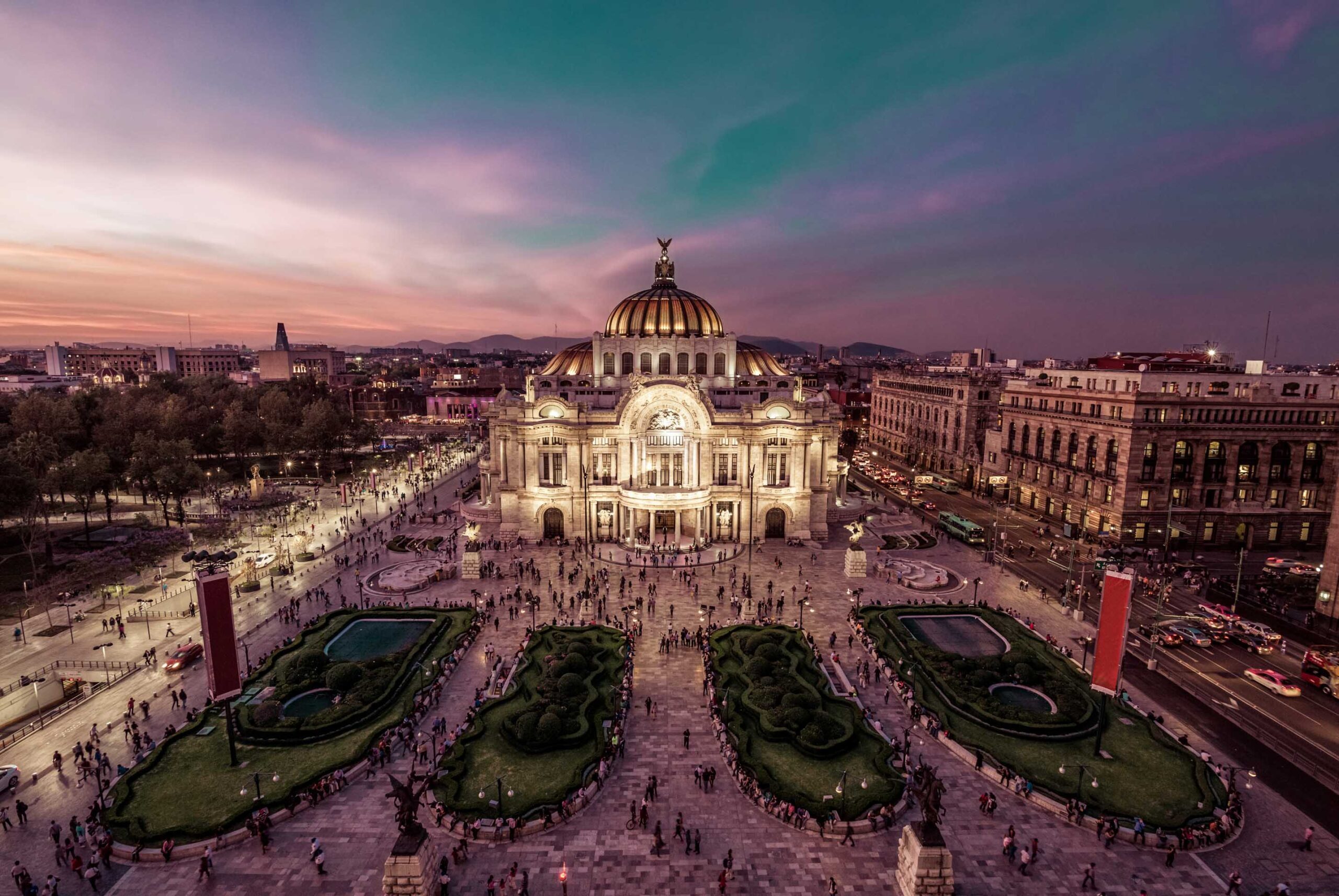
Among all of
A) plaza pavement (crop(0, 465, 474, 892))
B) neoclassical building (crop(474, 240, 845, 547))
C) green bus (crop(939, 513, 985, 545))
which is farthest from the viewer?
green bus (crop(939, 513, 985, 545))

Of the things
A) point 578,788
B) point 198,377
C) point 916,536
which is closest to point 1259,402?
point 916,536

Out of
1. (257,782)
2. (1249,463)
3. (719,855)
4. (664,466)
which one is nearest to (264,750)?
(257,782)

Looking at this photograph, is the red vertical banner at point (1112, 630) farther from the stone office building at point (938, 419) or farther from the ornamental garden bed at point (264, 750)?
the stone office building at point (938, 419)

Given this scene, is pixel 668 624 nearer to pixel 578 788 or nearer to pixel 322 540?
pixel 578 788

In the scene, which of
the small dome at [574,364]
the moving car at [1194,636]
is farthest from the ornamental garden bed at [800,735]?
the small dome at [574,364]

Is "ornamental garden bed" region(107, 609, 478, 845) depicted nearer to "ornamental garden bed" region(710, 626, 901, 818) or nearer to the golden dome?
"ornamental garden bed" region(710, 626, 901, 818)

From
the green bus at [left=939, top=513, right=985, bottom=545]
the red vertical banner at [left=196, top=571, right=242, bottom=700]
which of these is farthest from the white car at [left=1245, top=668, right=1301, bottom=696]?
the red vertical banner at [left=196, top=571, right=242, bottom=700]

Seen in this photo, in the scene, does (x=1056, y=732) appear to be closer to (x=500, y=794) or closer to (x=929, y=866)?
(x=929, y=866)
